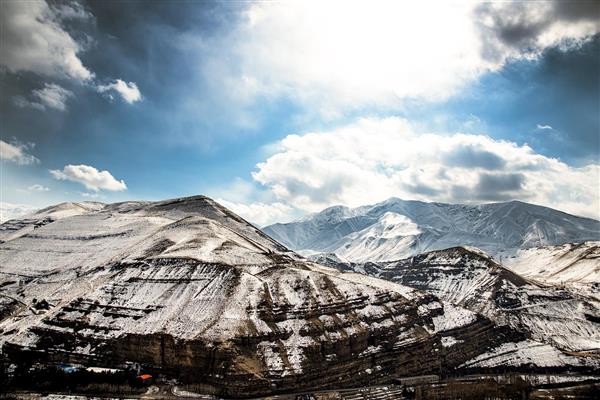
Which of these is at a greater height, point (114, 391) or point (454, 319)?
point (454, 319)

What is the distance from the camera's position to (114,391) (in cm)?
9456

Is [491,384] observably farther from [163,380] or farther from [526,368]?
[163,380]

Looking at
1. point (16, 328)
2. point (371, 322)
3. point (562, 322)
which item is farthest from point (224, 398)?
point (562, 322)

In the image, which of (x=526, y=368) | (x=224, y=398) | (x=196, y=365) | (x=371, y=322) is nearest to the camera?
(x=224, y=398)

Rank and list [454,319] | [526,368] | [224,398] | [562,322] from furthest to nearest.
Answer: [562,322] < [454,319] < [526,368] < [224,398]

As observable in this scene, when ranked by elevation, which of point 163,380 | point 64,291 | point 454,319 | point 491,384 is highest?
point 64,291

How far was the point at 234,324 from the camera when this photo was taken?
346ft

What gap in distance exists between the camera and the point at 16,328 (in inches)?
4616

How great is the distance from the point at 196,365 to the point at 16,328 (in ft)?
193

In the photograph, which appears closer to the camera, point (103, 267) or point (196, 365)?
point (196, 365)

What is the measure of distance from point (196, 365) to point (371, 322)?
49.9 metres

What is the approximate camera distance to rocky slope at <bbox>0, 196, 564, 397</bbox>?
99.8 meters

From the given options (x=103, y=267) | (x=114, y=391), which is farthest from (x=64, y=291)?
(x=114, y=391)

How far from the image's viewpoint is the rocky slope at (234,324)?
9975cm
